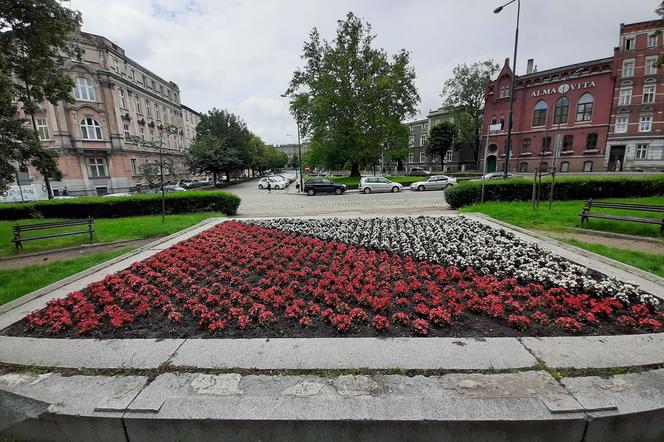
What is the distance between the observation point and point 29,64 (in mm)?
8953

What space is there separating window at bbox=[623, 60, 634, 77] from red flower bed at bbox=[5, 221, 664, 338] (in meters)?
49.7

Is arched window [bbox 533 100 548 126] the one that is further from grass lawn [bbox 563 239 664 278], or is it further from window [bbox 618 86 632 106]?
grass lawn [bbox 563 239 664 278]

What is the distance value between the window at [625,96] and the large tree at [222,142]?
52.1 m

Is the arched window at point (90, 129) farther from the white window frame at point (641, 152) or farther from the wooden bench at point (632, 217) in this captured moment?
the white window frame at point (641, 152)

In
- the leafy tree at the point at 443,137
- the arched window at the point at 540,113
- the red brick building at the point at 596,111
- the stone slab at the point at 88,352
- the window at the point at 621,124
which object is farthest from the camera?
the leafy tree at the point at 443,137

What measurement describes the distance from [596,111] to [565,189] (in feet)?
117

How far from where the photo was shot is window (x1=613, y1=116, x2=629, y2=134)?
36000 millimetres

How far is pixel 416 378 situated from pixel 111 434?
249 centimetres

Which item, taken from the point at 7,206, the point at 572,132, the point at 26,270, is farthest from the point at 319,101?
the point at 572,132

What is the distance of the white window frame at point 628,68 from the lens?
115 feet

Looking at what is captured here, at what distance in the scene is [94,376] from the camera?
8.83 feet

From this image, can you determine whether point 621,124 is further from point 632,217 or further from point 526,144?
point 632,217

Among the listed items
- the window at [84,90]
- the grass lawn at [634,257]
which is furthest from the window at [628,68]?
the window at [84,90]

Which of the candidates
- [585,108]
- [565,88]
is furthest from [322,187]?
[585,108]
